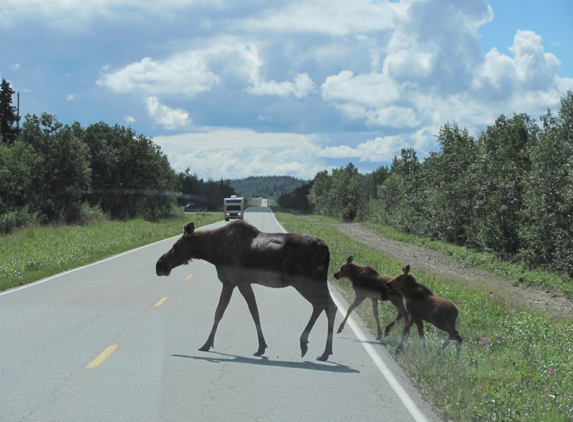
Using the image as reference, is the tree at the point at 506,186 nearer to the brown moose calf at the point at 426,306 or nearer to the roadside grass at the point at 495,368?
the roadside grass at the point at 495,368

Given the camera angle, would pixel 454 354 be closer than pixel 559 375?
No

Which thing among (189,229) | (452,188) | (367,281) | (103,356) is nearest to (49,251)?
(103,356)

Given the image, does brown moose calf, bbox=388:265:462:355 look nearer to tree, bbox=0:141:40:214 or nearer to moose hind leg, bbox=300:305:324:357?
moose hind leg, bbox=300:305:324:357

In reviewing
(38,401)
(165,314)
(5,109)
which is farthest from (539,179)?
(5,109)

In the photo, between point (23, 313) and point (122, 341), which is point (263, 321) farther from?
point (23, 313)

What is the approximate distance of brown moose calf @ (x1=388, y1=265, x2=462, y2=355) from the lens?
7.53 meters

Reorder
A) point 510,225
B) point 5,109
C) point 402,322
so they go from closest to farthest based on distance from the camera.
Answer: point 402,322 → point 510,225 → point 5,109

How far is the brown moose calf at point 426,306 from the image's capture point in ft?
24.7

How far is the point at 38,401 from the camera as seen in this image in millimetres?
6055

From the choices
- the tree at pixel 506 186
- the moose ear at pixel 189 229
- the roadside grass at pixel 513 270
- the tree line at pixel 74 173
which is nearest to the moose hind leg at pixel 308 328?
the moose ear at pixel 189 229

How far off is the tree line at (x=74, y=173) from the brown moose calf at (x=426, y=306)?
33.9m

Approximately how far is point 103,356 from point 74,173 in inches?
1683

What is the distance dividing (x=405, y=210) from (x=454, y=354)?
1756 inches

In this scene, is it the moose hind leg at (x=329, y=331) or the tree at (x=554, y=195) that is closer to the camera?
the moose hind leg at (x=329, y=331)
